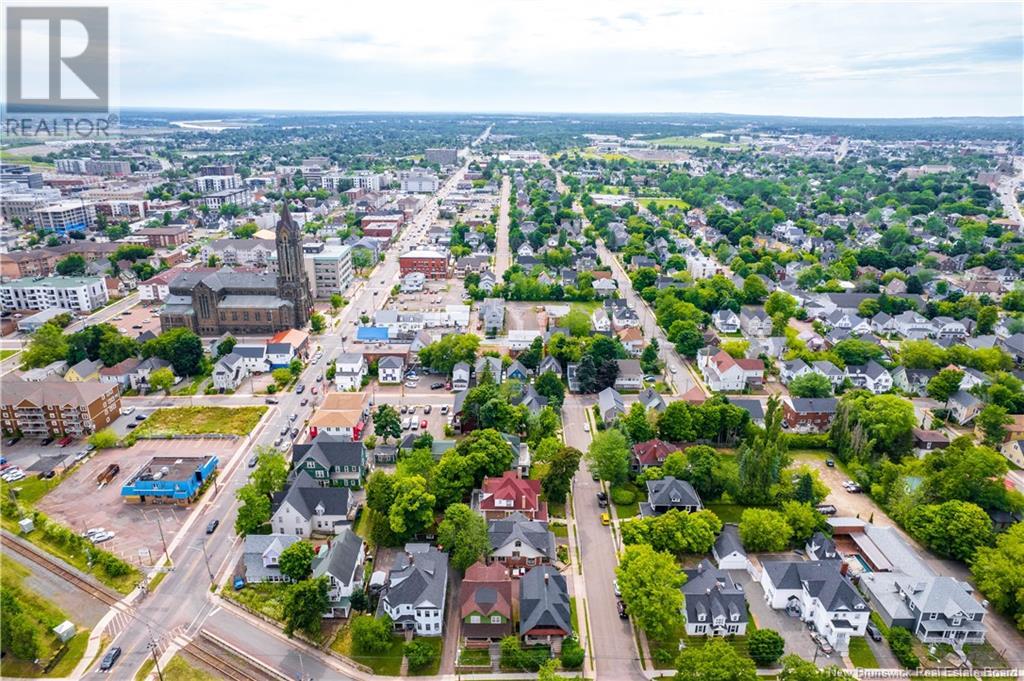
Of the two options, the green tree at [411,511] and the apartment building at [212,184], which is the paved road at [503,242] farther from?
the apartment building at [212,184]

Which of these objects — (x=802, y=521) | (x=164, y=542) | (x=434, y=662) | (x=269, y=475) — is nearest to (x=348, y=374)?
(x=269, y=475)

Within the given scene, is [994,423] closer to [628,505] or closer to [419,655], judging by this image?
[628,505]

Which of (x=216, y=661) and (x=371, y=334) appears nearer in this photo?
(x=216, y=661)

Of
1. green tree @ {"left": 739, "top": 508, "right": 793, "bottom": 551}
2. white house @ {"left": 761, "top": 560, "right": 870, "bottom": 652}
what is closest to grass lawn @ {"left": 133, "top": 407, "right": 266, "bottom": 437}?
green tree @ {"left": 739, "top": 508, "right": 793, "bottom": 551}

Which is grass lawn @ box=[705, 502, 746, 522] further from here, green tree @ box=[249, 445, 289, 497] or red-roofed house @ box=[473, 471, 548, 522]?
green tree @ box=[249, 445, 289, 497]

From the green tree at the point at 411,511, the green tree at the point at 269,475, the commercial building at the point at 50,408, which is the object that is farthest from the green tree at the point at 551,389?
the commercial building at the point at 50,408

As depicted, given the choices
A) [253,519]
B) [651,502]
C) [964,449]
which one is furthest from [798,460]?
[253,519]

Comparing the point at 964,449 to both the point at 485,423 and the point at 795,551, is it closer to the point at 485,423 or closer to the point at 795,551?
the point at 795,551
